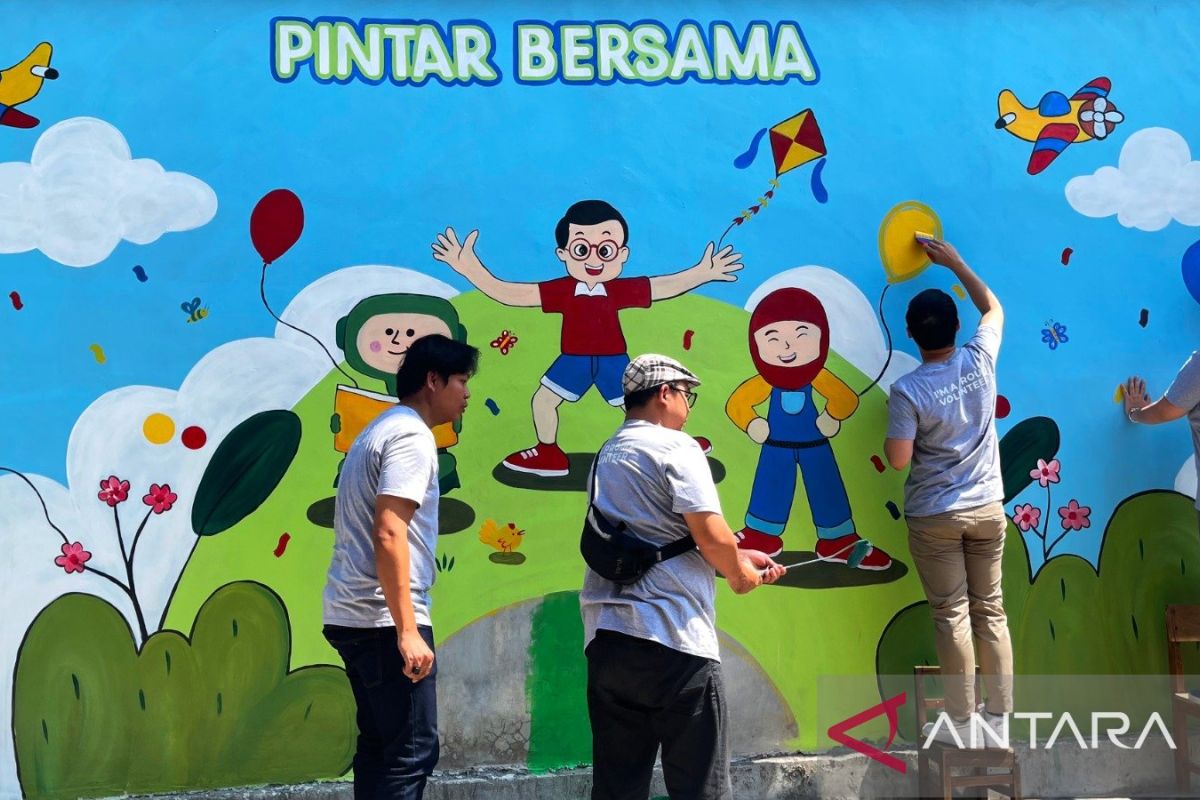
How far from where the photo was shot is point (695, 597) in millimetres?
3408

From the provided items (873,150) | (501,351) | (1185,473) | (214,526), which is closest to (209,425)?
(214,526)

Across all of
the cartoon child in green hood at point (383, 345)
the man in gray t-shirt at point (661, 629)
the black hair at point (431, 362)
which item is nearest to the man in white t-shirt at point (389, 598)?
the black hair at point (431, 362)

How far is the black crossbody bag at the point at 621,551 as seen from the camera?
3376 mm

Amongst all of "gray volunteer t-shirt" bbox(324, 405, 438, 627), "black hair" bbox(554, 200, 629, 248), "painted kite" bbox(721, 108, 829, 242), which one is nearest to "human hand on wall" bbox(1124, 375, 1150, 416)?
"painted kite" bbox(721, 108, 829, 242)

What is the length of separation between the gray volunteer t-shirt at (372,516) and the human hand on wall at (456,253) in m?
1.34

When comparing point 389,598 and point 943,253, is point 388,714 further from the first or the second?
point 943,253

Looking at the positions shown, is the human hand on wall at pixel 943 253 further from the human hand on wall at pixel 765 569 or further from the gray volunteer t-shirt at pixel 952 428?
the human hand on wall at pixel 765 569

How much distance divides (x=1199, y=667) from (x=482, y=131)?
3.95m

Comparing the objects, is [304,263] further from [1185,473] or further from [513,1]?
[1185,473]

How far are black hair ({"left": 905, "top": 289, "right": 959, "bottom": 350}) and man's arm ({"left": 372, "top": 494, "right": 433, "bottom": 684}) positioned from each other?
2.44 meters

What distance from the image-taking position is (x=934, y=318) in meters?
4.72

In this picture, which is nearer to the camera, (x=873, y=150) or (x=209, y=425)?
(x=209, y=425)

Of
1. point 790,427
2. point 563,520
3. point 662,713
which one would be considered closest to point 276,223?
point 563,520

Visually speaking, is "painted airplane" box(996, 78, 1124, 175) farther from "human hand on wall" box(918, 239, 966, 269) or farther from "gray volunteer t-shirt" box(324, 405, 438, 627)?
"gray volunteer t-shirt" box(324, 405, 438, 627)
